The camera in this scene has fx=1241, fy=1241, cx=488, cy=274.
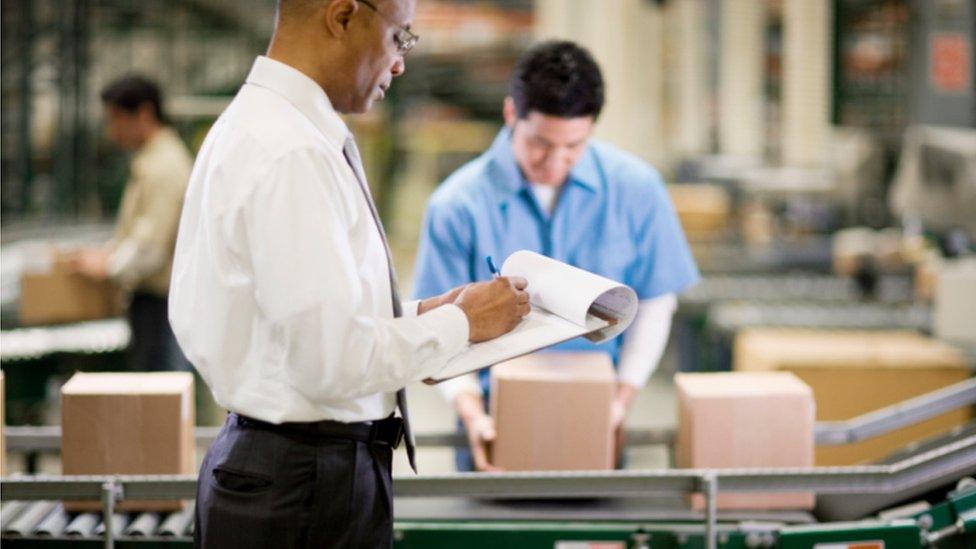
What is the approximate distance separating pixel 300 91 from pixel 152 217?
12.7 feet

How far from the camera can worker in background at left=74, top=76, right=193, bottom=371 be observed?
5.50m

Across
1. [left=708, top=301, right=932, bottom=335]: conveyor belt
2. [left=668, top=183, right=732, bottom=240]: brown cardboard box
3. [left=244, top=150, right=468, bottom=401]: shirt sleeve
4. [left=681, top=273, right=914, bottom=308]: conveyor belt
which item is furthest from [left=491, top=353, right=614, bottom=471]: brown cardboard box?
[left=668, top=183, right=732, bottom=240]: brown cardboard box

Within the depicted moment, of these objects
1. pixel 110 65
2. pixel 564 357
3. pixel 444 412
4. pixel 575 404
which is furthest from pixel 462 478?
pixel 110 65

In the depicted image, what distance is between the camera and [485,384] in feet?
10.8

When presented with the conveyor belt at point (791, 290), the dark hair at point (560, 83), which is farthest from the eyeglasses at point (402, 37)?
the conveyor belt at point (791, 290)

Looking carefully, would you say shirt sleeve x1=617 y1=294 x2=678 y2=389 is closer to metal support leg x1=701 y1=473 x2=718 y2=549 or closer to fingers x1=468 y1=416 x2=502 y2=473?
fingers x1=468 y1=416 x2=502 y2=473

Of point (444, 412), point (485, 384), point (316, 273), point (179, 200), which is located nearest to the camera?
point (316, 273)

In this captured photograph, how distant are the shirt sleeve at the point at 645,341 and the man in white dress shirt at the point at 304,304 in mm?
1235

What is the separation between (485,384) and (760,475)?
3.00 ft

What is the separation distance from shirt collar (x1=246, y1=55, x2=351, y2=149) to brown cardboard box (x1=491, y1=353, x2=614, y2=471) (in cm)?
103

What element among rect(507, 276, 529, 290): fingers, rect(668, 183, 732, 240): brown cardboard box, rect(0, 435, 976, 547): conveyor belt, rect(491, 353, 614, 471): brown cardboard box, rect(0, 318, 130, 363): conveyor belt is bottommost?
rect(0, 318, 130, 363): conveyor belt

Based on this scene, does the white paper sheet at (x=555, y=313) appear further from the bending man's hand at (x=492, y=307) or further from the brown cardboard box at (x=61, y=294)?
the brown cardboard box at (x=61, y=294)

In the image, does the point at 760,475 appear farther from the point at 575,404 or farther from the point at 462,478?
the point at 462,478

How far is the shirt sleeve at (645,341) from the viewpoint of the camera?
3.22 metres
